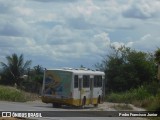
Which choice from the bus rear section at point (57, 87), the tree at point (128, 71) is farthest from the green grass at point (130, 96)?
the bus rear section at point (57, 87)

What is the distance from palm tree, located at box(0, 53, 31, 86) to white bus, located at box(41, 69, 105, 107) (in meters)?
28.4

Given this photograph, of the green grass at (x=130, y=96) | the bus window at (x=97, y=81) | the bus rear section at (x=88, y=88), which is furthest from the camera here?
the green grass at (x=130, y=96)

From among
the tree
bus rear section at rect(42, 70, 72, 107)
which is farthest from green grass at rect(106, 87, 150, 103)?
bus rear section at rect(42, 70, 72, 107)

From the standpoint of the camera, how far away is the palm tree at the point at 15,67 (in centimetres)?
6756

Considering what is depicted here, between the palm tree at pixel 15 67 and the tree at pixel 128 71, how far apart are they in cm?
1035

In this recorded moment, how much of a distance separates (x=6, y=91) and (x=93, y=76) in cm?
1456

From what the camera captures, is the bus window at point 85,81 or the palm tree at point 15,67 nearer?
the bus window at point 85,81

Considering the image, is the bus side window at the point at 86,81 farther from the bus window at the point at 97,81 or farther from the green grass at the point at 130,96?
the green grass at the point at 130,96

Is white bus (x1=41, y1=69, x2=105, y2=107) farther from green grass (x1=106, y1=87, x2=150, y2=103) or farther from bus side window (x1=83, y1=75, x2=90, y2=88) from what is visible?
green grass (x1=106, y1=87, x2=150, y2=103)

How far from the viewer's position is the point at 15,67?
224ft

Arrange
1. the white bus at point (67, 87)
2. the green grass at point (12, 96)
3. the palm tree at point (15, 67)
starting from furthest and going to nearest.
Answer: the palm tree at point (15, 67), the green grass at point (12, 96), the white bus at point (67, 87)

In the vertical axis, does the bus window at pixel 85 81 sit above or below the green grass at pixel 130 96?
above

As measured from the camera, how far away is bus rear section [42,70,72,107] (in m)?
37.8

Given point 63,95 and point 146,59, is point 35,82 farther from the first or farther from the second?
point 63,95
